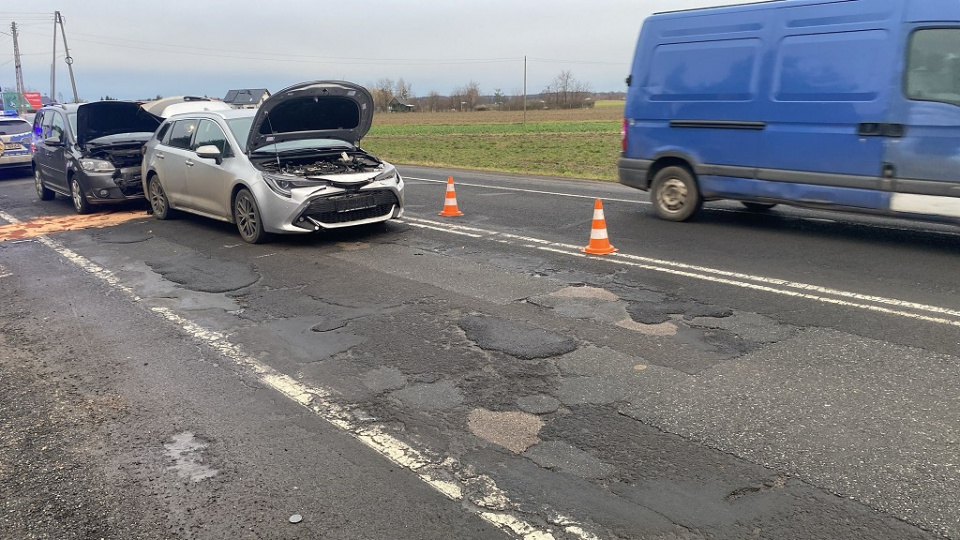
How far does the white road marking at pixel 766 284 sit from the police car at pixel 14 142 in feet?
49.8

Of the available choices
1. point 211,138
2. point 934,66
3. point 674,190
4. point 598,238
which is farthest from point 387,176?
point 934,66

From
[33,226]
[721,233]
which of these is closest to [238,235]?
[33,226]

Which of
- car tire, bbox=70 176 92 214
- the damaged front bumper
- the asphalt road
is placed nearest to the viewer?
the asphalt road

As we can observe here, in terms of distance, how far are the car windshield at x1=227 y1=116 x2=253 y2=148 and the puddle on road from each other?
6.01 meters

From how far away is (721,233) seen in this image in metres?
8.74

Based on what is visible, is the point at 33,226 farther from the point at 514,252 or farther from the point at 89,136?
the point at 514,252

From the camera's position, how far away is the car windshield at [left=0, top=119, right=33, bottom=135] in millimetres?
18156

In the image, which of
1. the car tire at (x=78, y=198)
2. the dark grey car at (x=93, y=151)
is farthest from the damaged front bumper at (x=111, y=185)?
the car tire at (x=78, y=198)

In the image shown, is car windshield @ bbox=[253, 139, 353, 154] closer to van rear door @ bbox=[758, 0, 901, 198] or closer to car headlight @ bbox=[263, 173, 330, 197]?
car headlight @ bbox=[263, 173, 330, 197]

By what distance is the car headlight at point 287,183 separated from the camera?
8.51 meters

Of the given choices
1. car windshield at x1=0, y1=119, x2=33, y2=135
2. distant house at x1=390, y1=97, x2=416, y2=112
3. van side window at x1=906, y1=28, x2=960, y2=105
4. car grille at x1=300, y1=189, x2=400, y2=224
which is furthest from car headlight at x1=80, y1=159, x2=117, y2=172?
distant house at x1=390, y1=97, x2=416, y2=112

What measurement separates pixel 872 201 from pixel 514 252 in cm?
381

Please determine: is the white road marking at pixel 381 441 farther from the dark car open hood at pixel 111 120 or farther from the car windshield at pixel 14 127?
the car windshield at pixel 14 127

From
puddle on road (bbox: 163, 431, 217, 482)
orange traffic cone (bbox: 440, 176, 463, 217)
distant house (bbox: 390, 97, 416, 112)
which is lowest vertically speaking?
puddle on road (bbox: 163, 431, 217, 482)
